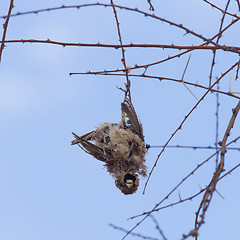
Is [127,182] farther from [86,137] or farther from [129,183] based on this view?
[86,137]

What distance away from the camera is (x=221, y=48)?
9.12 feet

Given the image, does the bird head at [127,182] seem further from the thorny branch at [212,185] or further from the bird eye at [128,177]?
the thorny branch at [212,185]

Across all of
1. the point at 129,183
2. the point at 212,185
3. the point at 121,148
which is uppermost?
the point at 121,148

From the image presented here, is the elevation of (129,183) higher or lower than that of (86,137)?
lower

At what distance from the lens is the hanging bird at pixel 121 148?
3934 mm

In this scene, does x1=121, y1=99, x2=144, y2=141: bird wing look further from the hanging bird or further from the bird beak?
the bird beak

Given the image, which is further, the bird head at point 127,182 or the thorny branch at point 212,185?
the bird head at point 127,182

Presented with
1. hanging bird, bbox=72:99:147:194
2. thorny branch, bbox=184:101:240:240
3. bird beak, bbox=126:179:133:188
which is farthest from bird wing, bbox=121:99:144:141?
thorny branch, bbox=184:101:240:240

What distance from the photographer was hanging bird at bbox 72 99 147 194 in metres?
3.93

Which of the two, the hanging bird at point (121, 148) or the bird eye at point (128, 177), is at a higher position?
the hanging bird at point (121, 148)

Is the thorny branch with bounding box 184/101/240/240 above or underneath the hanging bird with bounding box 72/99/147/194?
underneath

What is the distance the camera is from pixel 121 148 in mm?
3939

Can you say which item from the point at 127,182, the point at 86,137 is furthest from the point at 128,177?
the point at 86,137

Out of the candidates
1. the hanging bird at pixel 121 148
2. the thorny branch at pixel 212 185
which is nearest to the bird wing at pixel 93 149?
the hanging bird at pixel 121 148
